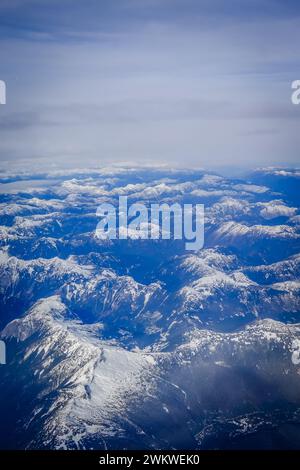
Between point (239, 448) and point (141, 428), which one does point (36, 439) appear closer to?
point (141, 428)
